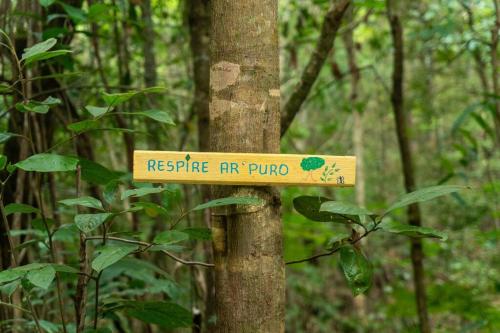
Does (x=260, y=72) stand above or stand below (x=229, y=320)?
above

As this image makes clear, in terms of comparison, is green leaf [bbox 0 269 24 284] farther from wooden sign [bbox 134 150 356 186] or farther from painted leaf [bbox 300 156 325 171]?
painted leaf [bbox 300 156 325 171]

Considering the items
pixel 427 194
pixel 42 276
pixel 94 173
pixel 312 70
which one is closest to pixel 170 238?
pixel 42 276

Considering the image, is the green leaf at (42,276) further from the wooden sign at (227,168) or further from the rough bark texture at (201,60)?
the rough bark texture at (201,60)

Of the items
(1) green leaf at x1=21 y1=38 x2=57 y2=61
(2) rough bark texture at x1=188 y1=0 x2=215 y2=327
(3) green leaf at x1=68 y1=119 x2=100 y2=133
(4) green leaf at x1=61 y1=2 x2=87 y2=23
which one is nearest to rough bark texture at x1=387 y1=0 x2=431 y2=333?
(2) rough bark texture at x1=188 y1=0 x2=215 y2=327

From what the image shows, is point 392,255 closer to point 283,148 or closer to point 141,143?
point 283,148

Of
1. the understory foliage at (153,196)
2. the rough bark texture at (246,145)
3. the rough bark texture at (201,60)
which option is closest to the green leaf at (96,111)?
the understory foliage at (153,196)

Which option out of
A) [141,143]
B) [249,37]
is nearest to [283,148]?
[141,143]

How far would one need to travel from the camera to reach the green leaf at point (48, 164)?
116cm

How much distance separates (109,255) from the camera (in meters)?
1.11

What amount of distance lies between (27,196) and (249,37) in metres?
1.10

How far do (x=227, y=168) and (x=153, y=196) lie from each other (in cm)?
153

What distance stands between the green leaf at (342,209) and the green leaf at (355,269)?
13cm

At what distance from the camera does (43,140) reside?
210 centimetres

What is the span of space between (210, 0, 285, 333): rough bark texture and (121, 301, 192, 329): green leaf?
0.23 meters
